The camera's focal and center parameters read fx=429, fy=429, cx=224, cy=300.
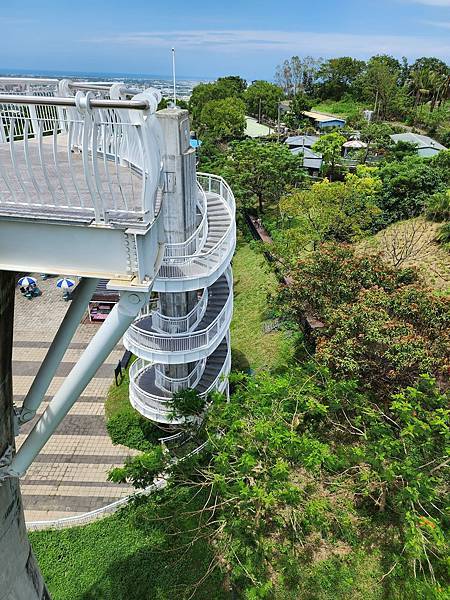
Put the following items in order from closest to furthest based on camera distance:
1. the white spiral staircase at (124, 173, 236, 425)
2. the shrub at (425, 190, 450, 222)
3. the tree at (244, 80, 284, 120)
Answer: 1. the white spiral staircase at (124, 173, 236, 425)
2. the shrub at (425, 190, 450, 222)
3. the tree at (244, 80, 284, 120)

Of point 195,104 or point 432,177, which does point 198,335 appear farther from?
point 195,104

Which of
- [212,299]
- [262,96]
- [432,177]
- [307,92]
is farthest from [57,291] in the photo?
[307,92]

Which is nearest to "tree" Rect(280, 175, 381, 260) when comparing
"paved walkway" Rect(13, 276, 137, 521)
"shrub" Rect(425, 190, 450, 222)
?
"shrub" Rect(425, 190, 450, 222)

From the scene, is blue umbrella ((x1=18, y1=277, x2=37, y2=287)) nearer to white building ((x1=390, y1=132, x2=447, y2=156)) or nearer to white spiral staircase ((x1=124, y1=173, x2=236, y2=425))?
white spiral staircase ((x1=124, y1=173, x2=236, y2=425))

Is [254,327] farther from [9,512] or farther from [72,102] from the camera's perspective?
[72,102]

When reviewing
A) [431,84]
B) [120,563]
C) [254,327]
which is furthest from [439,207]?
[431,84]

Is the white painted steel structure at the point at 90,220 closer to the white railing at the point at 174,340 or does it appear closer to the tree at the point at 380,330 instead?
the white railing at the point at 174,340
